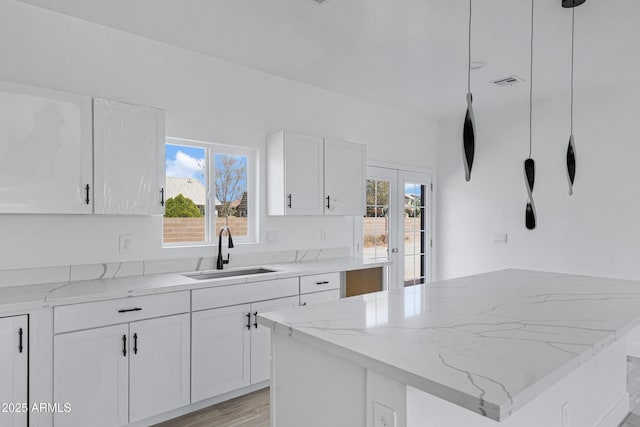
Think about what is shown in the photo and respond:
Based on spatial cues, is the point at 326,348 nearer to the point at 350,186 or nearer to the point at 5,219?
the point at 5,219

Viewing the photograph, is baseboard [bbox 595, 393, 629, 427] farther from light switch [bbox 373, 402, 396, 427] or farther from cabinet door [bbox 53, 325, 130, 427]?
cabinet door [bbox 53, 325, 130, 427]

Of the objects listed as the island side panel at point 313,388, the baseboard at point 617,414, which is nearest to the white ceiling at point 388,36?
the island side panel at point 313,388

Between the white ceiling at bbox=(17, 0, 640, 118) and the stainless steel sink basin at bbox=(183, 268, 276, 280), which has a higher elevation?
the white ceiling at bbox=(17, 0, 640, 118)

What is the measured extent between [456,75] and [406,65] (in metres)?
0.55

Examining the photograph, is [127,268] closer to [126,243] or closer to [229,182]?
[126,243]

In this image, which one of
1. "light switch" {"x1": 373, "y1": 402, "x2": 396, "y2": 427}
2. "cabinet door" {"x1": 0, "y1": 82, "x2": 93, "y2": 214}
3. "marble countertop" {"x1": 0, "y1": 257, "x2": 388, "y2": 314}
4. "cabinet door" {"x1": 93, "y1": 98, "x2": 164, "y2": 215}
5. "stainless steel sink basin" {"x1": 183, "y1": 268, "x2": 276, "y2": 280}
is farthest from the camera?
"stainless steel sink basin" {"x1": 183, "y1": 268, "x2": 276, "y2": 280}

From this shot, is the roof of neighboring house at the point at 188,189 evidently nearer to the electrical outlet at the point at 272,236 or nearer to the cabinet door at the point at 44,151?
the electrical outlet at the point at 272,236

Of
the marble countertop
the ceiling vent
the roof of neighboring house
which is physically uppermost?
the ceiling vent

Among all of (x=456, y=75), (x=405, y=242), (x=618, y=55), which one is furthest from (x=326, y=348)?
(x=405, y=242)

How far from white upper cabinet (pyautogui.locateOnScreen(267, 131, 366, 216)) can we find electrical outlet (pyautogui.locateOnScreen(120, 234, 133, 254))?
118 cm

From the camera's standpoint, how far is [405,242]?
503 cm

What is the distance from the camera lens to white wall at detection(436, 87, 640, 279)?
393 cm

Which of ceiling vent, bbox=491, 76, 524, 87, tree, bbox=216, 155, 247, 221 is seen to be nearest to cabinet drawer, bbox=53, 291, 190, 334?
tree, bbox=216, 155, 247, 221

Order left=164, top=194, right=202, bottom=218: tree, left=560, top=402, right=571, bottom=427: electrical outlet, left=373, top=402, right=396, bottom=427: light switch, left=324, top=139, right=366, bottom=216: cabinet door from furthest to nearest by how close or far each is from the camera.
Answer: left=324, top=139, right=366, bottom=216: cabinet door → left=164, top=194, right=202, bottom=218: tree → left=560, top=402, right=571, bottom=427: electrical outlet → left=373, top=402, right=396, bottom=427: light switch
